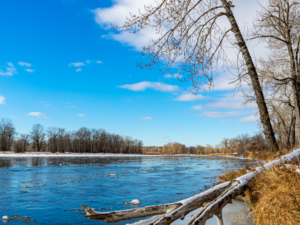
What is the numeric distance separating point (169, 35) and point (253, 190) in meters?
4.39

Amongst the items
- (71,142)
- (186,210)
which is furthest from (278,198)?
(71,142)

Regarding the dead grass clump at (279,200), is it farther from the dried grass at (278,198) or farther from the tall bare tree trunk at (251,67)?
the tall bare tree trunk at (251,67)

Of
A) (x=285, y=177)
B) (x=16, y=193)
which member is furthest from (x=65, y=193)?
(x=285, y=177)

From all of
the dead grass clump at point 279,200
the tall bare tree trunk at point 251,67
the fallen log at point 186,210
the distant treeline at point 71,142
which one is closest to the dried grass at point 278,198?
the dead grass clump at point 279,200

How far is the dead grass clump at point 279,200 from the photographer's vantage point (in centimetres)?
328

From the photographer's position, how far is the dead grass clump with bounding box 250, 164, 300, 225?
328cm

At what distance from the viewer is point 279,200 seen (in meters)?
3.47

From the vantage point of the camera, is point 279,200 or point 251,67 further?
point 251,67

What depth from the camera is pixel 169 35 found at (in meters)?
5.86

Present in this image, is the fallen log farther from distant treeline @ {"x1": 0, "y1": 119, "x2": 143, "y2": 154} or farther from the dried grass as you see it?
distant treeline @ {"x1": 0, "y1": 119, "x2": 143, "y2": 154}

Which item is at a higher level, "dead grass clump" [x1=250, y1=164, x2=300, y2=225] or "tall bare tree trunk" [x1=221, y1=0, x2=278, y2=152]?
"tall bare tree trunk" [x1=221, y1=0, x2=278, y2=152]

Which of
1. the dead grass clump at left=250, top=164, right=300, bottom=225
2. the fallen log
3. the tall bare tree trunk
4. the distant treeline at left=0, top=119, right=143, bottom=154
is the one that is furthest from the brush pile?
the distant treeline at left=0, top=119, right=143, bottom=154

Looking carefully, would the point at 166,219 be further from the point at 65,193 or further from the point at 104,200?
the point at 65,193

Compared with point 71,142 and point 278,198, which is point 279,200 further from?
point 71,142
